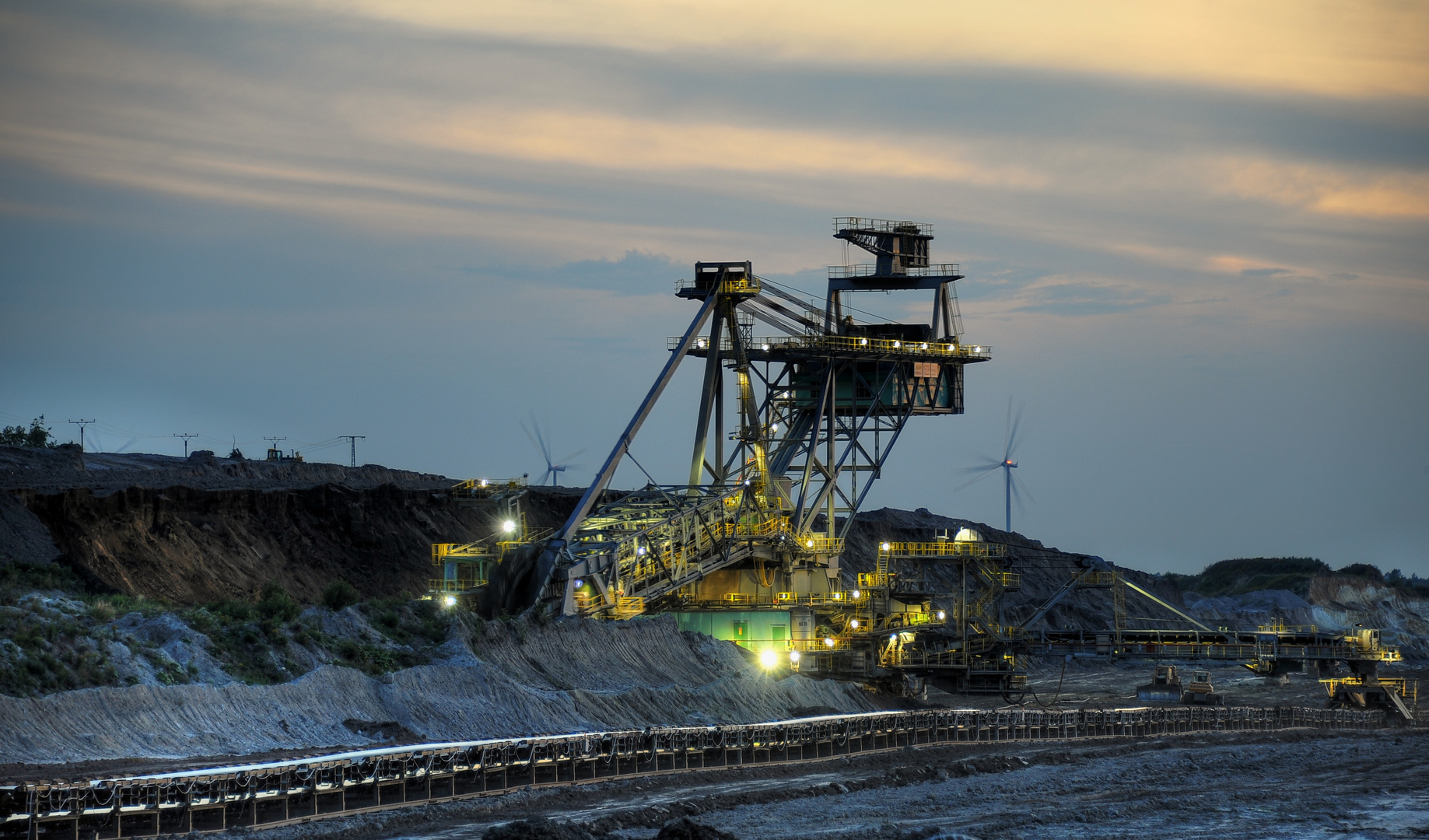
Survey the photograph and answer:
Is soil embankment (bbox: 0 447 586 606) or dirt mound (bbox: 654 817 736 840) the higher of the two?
soil embankment (bbox: 0 447 586 606)

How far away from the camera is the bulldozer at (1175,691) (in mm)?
65812

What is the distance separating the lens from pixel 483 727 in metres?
42.8

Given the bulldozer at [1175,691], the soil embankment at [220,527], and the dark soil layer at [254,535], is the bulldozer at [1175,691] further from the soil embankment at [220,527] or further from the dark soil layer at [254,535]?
the soil embankment at [220,527]

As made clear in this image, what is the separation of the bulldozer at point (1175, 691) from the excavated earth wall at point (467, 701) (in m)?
14.6

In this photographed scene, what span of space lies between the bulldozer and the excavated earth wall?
48.0 ft

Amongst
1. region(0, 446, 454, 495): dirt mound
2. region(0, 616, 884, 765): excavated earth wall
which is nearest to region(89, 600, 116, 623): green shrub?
region(0, 616, 884, 765): excavated earth wall

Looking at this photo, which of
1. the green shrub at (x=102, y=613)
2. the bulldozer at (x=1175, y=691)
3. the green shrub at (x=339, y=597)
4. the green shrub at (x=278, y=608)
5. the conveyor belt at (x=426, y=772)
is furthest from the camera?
the bulldozer at (x=1175, y=691)

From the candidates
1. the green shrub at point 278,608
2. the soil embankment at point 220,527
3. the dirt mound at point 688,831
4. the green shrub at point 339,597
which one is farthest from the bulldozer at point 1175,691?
the dirt mound at point 688,831

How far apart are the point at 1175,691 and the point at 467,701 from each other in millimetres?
36645

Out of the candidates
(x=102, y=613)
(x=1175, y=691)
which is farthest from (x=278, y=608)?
(x=1175, y=691)

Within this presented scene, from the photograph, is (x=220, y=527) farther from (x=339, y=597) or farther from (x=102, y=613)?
(x=102, y=613)

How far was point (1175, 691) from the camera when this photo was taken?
229ft

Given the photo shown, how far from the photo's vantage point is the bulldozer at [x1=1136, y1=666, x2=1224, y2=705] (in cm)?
6581

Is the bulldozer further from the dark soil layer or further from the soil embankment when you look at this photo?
the soil embankment
